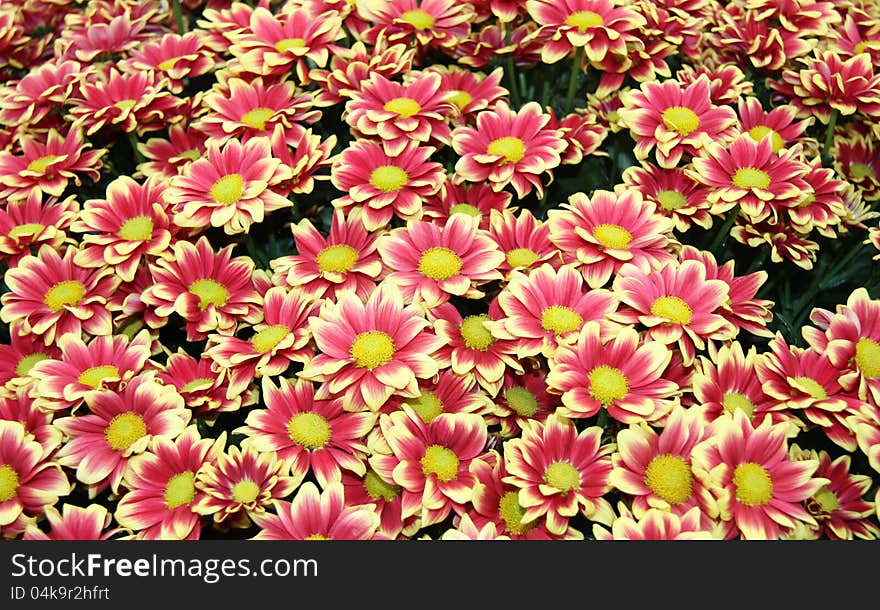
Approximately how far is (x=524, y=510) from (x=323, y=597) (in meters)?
0.29

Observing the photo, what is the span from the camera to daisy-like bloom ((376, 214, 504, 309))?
4.13 feet

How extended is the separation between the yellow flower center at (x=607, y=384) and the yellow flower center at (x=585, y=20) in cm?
74

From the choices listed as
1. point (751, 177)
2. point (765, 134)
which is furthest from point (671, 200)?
point (765, 134)

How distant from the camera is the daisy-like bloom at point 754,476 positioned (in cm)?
102

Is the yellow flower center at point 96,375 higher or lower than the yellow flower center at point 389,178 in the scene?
lower

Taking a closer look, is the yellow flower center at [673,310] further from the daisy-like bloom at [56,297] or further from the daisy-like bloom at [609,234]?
the daisy-like bloom at [56,297]

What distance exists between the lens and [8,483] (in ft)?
→ 3.71

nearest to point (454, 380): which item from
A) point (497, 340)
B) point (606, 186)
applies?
point (497, 340)

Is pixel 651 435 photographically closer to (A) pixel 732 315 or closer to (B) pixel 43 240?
(A) pixel 732 315

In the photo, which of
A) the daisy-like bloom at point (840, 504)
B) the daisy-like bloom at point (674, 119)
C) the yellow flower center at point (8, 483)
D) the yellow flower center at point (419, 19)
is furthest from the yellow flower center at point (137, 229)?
the daisy-like bloom at point (840, 504)

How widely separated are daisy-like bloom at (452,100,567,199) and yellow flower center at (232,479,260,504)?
0.65 metres

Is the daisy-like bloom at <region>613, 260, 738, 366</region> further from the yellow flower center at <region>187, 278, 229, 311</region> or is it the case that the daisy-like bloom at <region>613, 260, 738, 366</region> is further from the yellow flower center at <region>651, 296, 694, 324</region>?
the yellow flower center at <region>187, 278, 229, 311</region>

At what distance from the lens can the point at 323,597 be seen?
3.28ft

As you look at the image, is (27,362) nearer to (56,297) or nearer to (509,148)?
(56,297)
